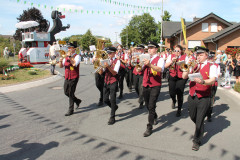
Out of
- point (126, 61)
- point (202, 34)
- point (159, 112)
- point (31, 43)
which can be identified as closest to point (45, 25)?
point (31, 43)

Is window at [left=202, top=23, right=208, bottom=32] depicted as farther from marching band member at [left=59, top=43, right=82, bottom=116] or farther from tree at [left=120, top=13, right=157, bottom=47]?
tree at [left=120, top=13, right=157, bottom=47]

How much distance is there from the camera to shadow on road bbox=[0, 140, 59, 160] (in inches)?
141

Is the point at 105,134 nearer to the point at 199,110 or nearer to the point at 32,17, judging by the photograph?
the point at 199,110

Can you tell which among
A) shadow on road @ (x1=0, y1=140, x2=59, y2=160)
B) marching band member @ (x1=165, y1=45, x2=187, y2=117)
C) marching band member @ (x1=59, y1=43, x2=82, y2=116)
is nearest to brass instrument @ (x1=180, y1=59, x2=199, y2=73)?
marching band member @ (x1=165, y1=45, x2=187, y2=117)

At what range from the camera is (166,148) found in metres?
3.93

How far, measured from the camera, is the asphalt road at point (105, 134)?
3.71m

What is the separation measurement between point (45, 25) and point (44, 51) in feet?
76.4

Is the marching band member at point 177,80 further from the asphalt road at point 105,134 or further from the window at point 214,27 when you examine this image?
the window at point 214,27

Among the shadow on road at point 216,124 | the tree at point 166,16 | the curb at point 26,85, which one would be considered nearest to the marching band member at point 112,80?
the shadow on road at point 216,124

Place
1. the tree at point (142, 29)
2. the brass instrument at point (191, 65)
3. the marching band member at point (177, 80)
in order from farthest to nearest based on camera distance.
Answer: the tree at point (142, 29) → the marching band member at point (177, 80) → the brass instrument at point (191, 65)

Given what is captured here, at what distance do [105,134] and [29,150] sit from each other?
5.04ft

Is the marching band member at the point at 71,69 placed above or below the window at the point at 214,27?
below

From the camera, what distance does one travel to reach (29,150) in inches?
151

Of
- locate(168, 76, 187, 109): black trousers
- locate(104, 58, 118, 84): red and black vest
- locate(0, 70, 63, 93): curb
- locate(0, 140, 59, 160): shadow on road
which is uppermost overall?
locate(104, 58, 118, 84): red and black vest
